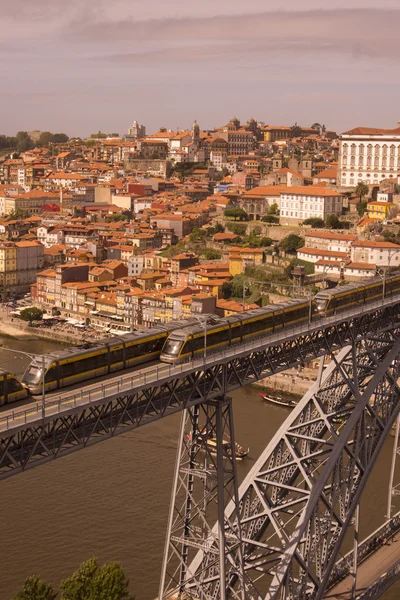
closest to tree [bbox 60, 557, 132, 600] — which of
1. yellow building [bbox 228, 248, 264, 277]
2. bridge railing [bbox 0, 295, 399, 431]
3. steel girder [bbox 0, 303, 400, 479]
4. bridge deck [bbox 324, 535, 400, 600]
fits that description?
steel girder [bbox 0, 303, 400, 479]

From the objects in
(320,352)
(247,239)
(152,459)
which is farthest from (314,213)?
(320,352)

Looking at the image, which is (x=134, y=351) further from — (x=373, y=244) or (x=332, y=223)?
(x=332, y=223)

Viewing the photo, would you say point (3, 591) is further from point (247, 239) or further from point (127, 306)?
point (247, 239)

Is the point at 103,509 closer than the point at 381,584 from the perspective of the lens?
No

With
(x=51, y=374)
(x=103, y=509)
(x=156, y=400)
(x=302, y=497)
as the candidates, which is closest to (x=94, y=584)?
(x=302, y=497)

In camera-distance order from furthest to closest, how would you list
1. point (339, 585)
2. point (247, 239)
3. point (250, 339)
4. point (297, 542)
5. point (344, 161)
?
Answer: point (344, 161) → point (247, 239) → point (339, 585) → point (250, 339) → point (297, 542)

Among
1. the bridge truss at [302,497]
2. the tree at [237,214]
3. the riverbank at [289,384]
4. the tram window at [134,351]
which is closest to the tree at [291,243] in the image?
the tree at [237,214]
